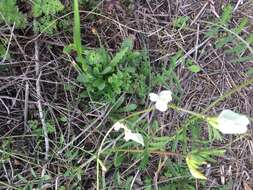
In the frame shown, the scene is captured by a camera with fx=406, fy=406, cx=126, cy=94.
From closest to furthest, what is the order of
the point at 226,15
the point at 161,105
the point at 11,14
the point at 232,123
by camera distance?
the point at 232,123 → the point at 161,105 → the point at 11,14 → the point at 226,15

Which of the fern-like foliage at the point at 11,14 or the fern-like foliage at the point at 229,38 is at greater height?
the fern-like foliage at the point at 11,14

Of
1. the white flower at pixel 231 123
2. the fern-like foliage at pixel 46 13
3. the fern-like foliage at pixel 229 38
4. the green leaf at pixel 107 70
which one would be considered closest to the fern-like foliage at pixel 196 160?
the white flower at pixel 231 123

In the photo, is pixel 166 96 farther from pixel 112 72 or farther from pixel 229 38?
pixel 229 38

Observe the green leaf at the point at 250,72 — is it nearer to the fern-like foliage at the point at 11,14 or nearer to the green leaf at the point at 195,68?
the green leaf at the point at 195,68

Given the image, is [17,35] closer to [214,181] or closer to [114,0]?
[114,0]

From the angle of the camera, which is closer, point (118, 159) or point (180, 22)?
point (118, 159)

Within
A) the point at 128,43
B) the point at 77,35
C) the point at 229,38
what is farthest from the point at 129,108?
the point at 229,38
